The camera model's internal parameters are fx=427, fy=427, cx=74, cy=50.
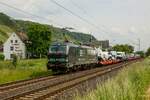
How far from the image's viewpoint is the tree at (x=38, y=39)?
12744 centimetres

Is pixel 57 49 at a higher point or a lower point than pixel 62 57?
higher

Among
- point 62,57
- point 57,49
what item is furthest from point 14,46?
point 62,57

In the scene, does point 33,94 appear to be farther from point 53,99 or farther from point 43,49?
point 43,49

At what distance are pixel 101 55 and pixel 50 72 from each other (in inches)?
1023

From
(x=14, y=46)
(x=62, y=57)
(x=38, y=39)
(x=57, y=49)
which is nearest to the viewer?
(x=62, y=57)

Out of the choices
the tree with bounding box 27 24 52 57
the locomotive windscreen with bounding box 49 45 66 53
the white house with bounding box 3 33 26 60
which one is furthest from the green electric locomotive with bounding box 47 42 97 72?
the white house with bounding box 3 33 26 60

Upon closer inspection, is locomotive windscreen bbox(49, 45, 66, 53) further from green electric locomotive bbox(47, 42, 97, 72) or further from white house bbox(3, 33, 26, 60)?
white house bbox(3, 33, 26, 60)

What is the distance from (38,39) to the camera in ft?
429

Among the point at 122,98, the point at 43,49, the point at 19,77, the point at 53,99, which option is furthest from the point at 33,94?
the point at 43,49

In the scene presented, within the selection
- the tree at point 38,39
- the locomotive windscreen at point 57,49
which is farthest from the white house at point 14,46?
the locomotive windscreen at point 57,49

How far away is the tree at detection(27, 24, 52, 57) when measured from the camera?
127438 millimetres

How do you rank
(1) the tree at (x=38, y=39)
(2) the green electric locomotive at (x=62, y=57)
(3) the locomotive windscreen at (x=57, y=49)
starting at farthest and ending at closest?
(1) the tree at (x=38, y=39) < (3) the locomotive windscreen at (x=57, y=49) < (2) the green electric locomotive at (x=62, y=57)

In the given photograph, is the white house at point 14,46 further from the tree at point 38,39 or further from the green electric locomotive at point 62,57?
the green electric locomotive at point 62,57

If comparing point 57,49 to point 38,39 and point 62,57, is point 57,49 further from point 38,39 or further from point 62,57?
point 38,39
